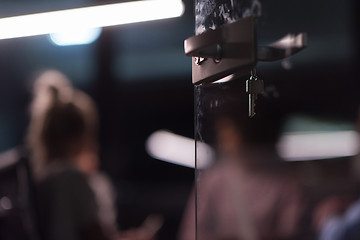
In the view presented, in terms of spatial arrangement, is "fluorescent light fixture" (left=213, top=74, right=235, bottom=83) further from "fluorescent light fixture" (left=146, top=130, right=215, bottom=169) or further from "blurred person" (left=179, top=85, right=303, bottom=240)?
"fluorescent light fixture" (left=146, top=130, right=215, bottom=169)

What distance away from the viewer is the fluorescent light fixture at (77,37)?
4230 millimetres

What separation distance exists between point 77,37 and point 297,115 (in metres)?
3.78

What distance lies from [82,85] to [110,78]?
28 centimetres

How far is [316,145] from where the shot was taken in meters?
0.86

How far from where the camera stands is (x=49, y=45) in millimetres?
4320

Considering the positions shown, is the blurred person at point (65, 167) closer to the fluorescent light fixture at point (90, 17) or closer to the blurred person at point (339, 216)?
the fluorescent light fixture at point (90, 17)

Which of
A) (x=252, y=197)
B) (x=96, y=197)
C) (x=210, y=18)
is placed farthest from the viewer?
(x=96, y=197)

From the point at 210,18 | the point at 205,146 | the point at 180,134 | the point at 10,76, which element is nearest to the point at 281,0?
the point at 210,18

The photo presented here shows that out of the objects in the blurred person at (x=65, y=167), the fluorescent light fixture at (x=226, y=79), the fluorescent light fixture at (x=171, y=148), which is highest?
the fluorescent light fixture at (x=226, y=79)

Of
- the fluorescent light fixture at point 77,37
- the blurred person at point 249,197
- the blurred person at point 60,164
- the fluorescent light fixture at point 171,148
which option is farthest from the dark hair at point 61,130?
the fluorescent light fixture at point 77,37

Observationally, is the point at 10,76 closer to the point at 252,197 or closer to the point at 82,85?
the point at 82,85

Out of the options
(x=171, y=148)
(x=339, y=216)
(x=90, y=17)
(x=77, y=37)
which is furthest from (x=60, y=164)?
(x=77, y=37)

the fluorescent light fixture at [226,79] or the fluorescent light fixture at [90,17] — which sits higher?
the fluorescent light fixture at [90,17]

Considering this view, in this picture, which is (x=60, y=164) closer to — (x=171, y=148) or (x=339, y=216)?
(x=339, y=216)
